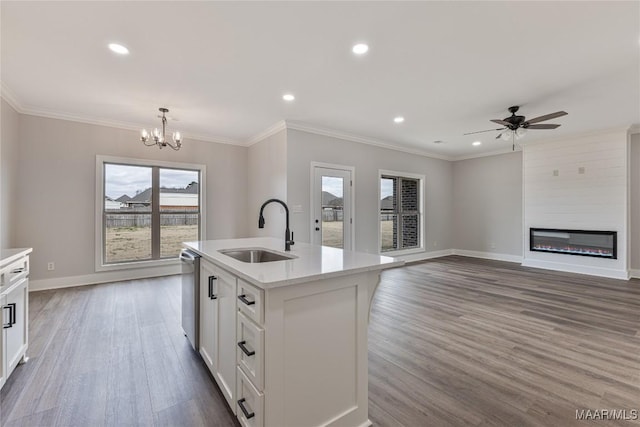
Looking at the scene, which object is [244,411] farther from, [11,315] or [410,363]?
[11,315]

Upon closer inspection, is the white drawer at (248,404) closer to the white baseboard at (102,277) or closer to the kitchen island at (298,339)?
the kitchen island at (298,339)

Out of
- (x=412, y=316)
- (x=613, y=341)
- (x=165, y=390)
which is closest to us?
(x=165, y=390)

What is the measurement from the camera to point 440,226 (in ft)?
24.8

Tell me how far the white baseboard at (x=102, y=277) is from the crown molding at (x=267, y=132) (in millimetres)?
2859

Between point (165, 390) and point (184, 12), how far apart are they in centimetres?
273

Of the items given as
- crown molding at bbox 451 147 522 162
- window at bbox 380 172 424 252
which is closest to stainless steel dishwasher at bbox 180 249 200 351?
window at bbox 380 172 424 252

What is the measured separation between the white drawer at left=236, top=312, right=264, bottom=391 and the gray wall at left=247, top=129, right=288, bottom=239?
3419mm

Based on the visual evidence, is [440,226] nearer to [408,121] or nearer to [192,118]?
[408,121]

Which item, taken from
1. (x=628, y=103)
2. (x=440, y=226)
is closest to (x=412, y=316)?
(x=628, y=103)

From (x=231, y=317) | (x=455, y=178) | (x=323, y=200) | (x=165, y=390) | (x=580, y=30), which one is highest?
(x=580, y=30)

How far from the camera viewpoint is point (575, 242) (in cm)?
561

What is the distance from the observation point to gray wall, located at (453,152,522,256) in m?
6.74

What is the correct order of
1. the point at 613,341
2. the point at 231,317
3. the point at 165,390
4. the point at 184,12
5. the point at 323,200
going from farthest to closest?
the point at 323,200
the point at 613,341
the point at 184,12
the point at 165,390
the point at 231,317

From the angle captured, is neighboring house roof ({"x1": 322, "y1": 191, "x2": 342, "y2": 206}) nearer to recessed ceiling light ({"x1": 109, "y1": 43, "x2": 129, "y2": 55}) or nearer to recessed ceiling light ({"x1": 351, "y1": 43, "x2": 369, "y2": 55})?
recessed ceiling light ({"x1": 351, "y1": 43, "x2": 369, "y2": 55})
